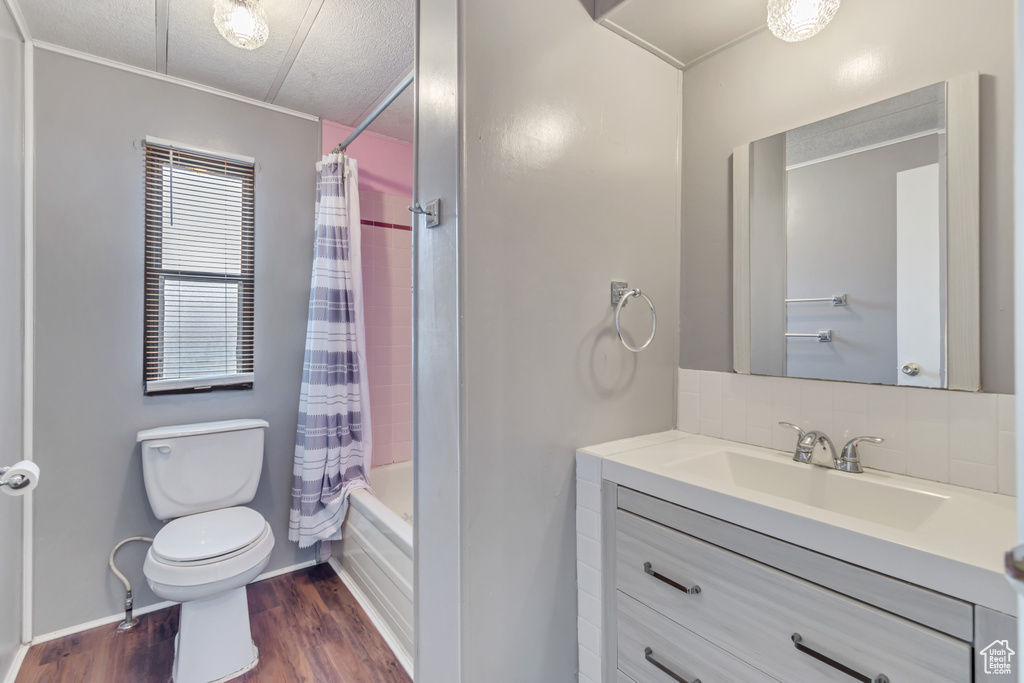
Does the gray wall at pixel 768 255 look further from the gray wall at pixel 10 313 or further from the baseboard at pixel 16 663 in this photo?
the baseboard at pixel 16 663

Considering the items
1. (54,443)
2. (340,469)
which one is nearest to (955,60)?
(340,469)

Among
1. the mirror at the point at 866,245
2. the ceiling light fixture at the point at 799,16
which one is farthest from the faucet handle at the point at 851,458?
the ceiling light fixture at the point at 799,16

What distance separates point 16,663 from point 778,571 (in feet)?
8.54

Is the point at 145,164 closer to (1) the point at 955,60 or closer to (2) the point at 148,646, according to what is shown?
(2) the point at 148,646

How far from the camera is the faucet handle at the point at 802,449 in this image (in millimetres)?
1190

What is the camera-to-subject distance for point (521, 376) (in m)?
1.17

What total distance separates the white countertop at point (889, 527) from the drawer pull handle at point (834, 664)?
0.17 m

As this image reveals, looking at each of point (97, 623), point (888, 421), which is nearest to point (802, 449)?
point (888, 421)

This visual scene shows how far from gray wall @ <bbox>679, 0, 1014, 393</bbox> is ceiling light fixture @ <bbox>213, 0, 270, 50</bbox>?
1440 millimetres

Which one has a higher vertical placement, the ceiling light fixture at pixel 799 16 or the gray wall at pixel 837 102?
the ceiling light fixture at pixel 799 16

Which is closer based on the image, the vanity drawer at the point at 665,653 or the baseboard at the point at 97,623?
the vanity drawer at the point at 665,653

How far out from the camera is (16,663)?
1668 mm

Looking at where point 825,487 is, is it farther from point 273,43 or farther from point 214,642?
point 273,43

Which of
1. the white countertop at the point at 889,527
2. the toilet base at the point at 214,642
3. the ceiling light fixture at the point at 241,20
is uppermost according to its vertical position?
the ceiling light fixture at the point at 241,20
